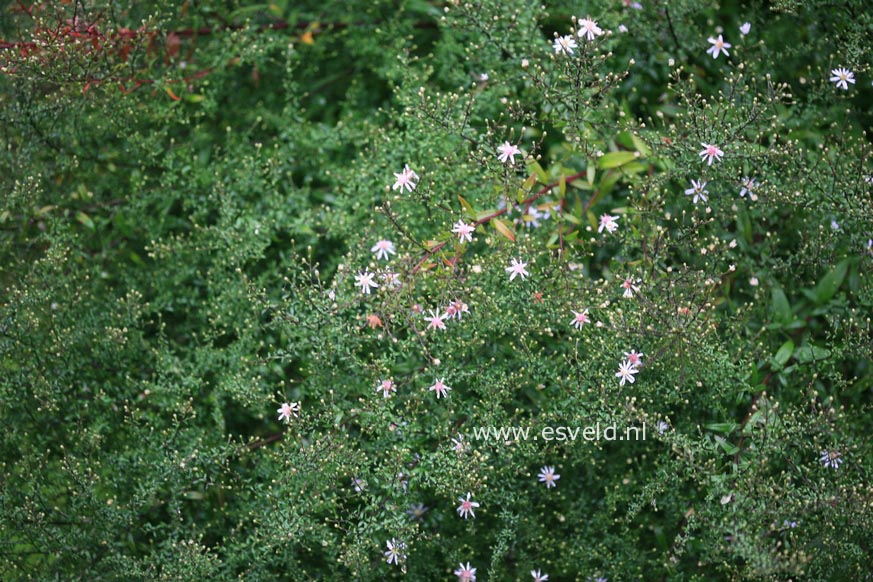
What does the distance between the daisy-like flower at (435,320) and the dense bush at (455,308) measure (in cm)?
1

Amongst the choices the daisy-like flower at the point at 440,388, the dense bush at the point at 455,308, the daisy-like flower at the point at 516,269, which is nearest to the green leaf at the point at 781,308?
the dense bush at the point at 455,308

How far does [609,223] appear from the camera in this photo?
3.20 metres

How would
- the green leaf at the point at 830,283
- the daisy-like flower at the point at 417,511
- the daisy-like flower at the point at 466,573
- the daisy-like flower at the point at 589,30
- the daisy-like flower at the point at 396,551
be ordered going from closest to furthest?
the daisy-like flower at the point at 396,551
the daisy-like flower at the point at 589,30
the daisy-like flower at the point at 466,573
the daisy-like flower at the point at 417,511
the green leaf at the point at 830,283

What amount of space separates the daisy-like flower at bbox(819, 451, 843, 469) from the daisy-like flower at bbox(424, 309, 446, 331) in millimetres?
1351

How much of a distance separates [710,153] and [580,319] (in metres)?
0.72

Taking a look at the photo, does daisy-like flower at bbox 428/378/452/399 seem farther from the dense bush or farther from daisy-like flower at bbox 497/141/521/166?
daisy-like flower at bbox 497/141/521/166

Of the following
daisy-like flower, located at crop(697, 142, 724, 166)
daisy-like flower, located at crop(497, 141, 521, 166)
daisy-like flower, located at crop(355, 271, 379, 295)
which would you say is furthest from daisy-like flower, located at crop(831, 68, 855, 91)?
daisy-like flower, located at crop(355, 271, 379, 295)

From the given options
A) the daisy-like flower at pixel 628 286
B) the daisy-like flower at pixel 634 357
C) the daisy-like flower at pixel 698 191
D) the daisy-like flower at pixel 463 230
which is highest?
the daisy-like flower at pixel 698 191

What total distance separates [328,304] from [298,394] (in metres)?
0.60

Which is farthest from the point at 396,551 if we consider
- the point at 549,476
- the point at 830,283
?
the point at 830,283

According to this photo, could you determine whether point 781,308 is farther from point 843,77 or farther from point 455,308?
point 455,308

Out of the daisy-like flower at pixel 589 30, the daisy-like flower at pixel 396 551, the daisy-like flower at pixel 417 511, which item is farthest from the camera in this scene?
the daisy-like flower at pixel 417 511

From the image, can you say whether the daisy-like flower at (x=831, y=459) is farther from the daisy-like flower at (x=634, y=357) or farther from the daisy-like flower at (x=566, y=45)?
the daisy-like flower at (x=566, y=45)

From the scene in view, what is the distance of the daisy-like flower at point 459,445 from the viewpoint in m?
2.86
